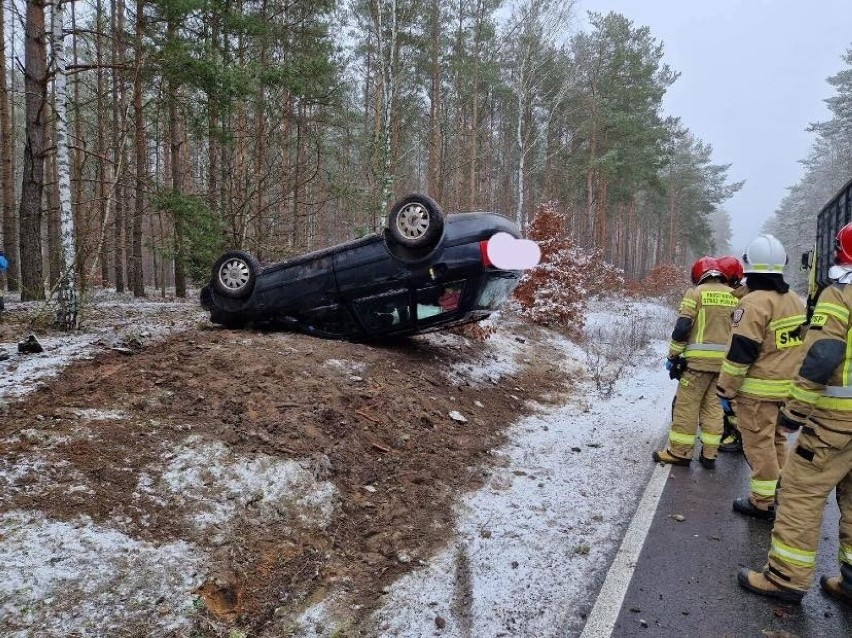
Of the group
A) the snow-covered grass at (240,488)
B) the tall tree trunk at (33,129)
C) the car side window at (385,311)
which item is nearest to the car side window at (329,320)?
the car side window at (385,311)

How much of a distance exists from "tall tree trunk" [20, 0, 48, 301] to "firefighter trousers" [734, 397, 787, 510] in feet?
32.2

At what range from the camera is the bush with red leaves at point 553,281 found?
12578mm

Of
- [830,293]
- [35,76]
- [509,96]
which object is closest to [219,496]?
[830,293]

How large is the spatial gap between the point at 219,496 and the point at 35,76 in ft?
28.2

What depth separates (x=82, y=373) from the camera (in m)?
4.89

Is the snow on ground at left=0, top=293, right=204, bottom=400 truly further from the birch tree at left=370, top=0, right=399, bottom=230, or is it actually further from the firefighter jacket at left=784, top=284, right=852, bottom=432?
the birch tree at left=370, top=0, right=399, bottom=230

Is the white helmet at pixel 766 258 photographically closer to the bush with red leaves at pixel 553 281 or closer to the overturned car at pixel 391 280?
the overturned car at pixel 391 280

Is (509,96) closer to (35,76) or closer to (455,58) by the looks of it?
(455,58)

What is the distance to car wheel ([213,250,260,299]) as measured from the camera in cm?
663

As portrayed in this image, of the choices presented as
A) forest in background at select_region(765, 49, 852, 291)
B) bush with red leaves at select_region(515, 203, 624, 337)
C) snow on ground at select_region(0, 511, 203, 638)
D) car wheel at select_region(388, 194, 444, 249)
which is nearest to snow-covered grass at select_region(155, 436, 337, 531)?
snow on ground at select_region(0, 511, 203, 638)

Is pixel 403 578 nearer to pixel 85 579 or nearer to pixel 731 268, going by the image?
pixel 85 579

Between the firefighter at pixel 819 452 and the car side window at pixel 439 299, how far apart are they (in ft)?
12.3

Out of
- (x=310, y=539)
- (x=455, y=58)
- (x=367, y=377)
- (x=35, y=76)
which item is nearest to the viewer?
(x=310, y=539)

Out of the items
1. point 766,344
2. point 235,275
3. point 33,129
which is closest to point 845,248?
point 766,344
